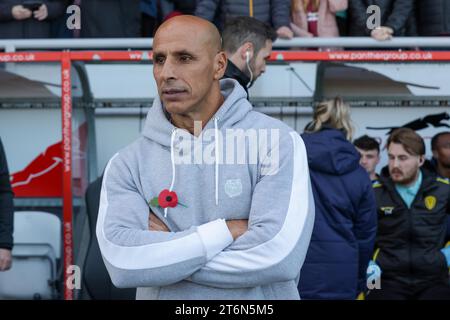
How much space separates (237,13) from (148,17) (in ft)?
1.91

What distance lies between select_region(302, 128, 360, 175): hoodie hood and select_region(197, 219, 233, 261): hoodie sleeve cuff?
5.00ft

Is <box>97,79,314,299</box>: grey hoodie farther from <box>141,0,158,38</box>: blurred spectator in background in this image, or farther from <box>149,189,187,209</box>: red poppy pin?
<box>141,0,158,38</box>: blurred spectator in background

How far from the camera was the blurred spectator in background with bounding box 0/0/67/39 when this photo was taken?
4969mm

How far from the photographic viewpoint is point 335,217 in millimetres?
3775

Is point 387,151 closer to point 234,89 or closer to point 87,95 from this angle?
point 87,95

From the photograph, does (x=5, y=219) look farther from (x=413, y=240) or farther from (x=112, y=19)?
(x=413, y=240)

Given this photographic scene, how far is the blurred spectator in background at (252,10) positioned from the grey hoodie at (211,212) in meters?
2.45

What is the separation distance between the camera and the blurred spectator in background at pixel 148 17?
16.7 ft

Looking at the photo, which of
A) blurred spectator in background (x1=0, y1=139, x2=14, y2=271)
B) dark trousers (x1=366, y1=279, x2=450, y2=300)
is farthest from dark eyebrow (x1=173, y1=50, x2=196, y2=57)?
dark trousers (x1=366, y1=279, x2=450, y2=300)

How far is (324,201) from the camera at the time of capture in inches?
148

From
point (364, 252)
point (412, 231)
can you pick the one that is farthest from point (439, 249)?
point (364, 252)

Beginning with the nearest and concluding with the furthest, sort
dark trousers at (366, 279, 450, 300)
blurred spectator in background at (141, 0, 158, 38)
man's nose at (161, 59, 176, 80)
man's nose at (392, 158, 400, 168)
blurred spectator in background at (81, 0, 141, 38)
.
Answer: man's nose at (161, 59, 176, 80)
dark trousers at (366, 279, 450, 300)
man's nose at (392, 158, 400, 168)
blurred spectator in background at (81, 0, 141, 38)
blurred spectator in background at (141, 0, 158, 38)

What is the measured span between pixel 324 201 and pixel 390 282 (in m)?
0.84

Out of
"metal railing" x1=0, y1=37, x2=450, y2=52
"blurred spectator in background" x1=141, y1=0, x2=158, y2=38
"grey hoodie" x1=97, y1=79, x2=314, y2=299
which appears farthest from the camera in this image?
"blurred spectator in background" x1=141, y1=0, x2=158, y2=38
